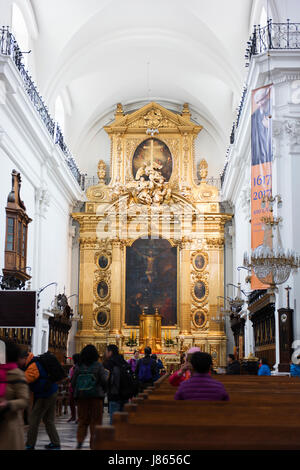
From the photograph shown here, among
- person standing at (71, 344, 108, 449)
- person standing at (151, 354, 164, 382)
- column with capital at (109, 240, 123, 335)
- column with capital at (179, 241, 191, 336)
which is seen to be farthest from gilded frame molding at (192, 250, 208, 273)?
person standing at (71, 344, 108, 449)

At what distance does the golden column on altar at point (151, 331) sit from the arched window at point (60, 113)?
8.14m

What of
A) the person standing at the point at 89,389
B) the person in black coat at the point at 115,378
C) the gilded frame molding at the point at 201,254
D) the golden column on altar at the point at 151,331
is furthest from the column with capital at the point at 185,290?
the person standing at the point at 89,389

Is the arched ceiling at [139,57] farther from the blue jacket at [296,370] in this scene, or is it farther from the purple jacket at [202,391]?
the purple jacket at [202,391]

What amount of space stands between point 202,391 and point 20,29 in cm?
1685

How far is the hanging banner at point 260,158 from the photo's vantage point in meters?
15.2

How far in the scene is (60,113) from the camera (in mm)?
26312

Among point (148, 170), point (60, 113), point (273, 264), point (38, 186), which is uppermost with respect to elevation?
point (60, 113)

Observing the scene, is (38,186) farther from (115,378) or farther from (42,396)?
(42,396)

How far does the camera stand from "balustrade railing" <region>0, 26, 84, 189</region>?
53.9ft

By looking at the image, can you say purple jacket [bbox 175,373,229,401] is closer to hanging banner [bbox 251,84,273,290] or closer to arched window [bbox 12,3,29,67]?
hanging banner [bbox 251,84,273,290]

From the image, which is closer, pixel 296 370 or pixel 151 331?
pixel 296 370

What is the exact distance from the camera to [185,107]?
27.9 m

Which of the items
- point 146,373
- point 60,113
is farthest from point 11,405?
point 60,113
